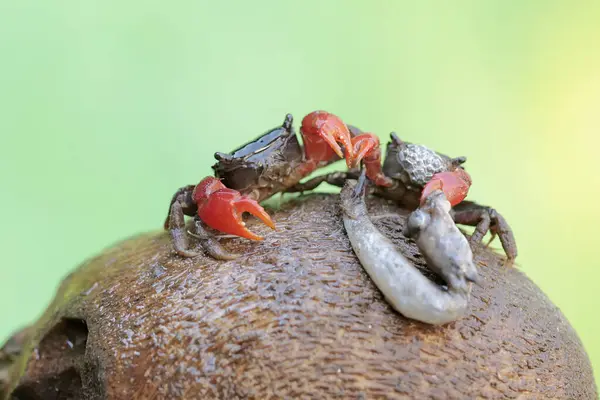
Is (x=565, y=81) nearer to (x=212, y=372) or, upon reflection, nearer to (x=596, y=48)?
(x=596, y=48)

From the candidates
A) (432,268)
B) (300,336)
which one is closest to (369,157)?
(432,268)

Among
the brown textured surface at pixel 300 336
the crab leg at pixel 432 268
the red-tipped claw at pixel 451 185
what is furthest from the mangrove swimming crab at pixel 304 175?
the crab leg at pixel 432 268

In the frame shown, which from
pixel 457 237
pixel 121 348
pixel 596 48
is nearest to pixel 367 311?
pixel 457 237

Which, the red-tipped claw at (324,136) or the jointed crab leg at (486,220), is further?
the jointed crab leg at (486,220)

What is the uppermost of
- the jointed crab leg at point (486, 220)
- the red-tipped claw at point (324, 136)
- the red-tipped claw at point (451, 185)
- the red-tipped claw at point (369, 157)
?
the red-tipped claw at point (324, 136)

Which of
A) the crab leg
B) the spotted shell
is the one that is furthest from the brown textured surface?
the spotted shell

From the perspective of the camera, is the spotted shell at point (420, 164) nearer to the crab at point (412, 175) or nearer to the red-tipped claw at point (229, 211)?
the crab at point (412, 175)

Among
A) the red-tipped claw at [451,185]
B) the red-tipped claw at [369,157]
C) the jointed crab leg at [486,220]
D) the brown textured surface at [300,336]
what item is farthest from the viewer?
the jointed crab leg at [486,220]
